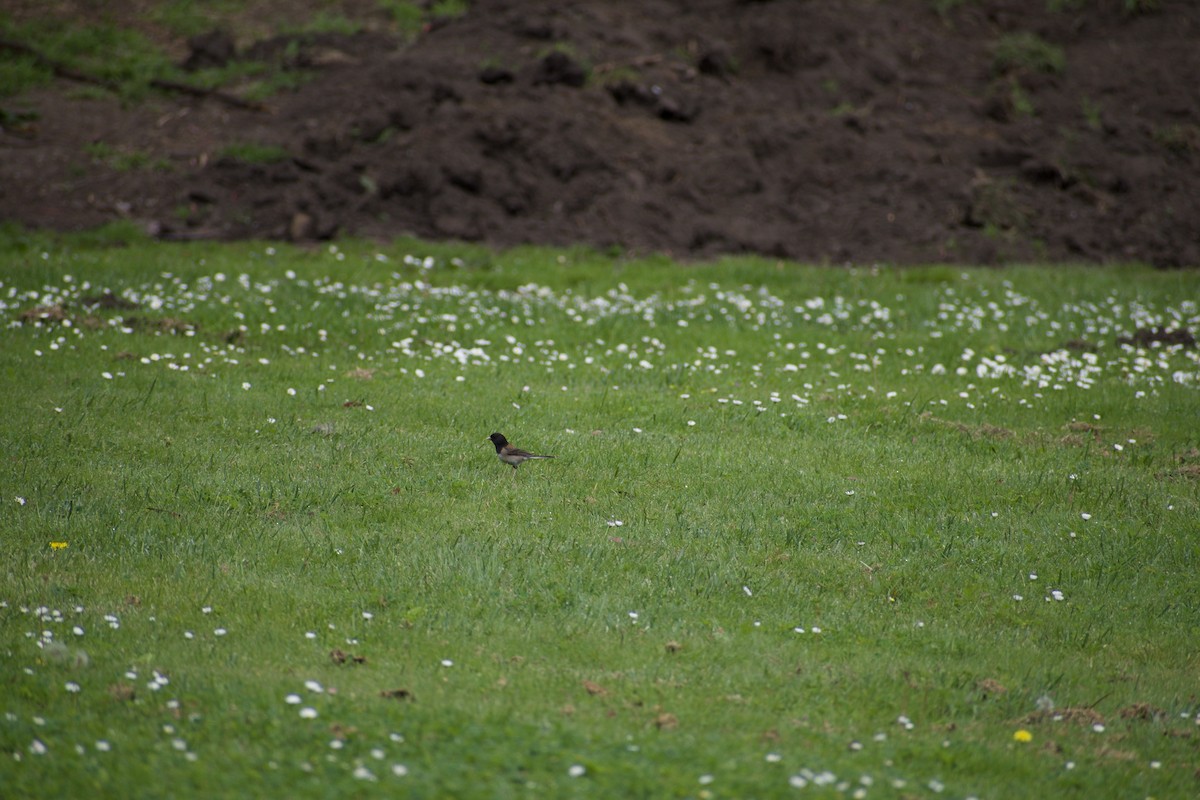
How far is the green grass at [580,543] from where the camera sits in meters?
5.30

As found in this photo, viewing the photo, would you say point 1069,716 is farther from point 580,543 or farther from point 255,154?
point 255,154

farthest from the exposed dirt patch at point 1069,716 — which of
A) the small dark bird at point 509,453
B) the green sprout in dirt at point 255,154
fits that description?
the green sprout in dirt at point 255,154

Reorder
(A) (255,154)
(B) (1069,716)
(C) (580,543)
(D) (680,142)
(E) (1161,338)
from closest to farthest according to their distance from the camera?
(B) (1069,716)
(C) (580,543)
(E) (1161,338)
(A) (255,154)
(D) (680,142)

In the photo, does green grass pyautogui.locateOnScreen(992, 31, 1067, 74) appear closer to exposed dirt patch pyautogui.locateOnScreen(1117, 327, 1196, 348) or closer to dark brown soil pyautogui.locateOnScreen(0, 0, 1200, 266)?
dark brown soil pyautogui.locateOnScreen(0, 0, 1200, 266)

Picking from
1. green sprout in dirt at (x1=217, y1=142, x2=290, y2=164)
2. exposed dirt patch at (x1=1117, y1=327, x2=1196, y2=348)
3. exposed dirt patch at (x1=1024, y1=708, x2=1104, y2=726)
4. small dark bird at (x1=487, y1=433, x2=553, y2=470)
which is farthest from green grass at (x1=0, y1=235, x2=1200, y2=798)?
green sprout in dirt at (x1=217, y1=142, x2=290, y2=164)

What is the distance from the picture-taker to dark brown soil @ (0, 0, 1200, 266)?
56.8ft

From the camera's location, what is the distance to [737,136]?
19.4 metres

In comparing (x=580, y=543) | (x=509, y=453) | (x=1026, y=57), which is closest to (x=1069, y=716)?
(x=580, y=543)

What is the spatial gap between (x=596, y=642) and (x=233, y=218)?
12.5 m

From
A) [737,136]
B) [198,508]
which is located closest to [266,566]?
[198,508]

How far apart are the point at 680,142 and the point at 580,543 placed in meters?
13.1

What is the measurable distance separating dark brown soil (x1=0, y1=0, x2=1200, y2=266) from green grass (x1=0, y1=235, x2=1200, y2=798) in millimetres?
3016

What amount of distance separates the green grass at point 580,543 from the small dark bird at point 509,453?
0.20 meters

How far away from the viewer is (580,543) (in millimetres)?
7770
